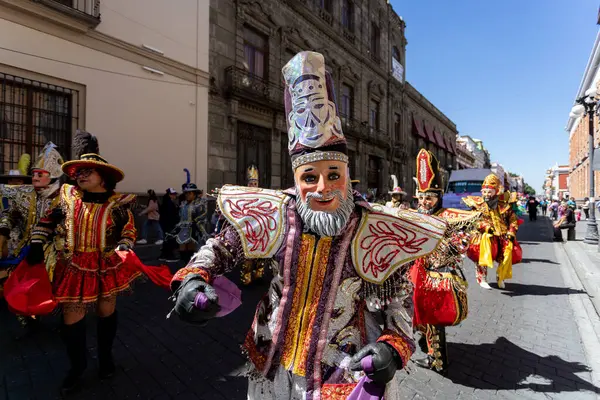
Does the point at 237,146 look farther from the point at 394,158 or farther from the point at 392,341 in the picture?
the point at 394,158

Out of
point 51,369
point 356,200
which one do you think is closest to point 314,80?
point 356,200

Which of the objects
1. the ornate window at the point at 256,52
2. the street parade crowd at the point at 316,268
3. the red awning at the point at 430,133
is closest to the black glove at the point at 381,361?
the street parade crowd at the point at 316,268

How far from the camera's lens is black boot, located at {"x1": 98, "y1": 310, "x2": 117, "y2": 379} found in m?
3.07

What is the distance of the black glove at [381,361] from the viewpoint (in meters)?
1.27

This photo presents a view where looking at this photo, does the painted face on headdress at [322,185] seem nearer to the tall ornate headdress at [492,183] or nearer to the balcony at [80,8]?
the tall ornate headdress at [492,183]

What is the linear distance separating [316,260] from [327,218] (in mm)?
219

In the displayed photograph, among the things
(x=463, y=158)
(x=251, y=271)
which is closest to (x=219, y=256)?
(x=251, y=271)

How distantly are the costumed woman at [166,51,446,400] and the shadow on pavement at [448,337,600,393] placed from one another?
2.20 metres

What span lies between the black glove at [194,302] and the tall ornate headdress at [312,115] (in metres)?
0.73

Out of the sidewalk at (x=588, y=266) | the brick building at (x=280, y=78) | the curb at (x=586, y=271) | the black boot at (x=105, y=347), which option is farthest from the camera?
the brick building at (x=280, y=78)

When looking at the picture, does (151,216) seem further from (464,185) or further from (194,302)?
(464,185)

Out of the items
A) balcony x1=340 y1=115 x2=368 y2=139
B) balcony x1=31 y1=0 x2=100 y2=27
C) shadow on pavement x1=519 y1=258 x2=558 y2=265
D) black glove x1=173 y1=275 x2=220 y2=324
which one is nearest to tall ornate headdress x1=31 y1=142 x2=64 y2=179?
black glove x1=173 y1=275 x2=220 y2=324

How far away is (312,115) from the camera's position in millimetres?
1599

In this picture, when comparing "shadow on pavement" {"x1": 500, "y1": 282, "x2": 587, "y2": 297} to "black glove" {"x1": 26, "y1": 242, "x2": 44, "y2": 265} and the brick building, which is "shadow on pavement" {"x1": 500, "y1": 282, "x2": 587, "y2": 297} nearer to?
the brick building
